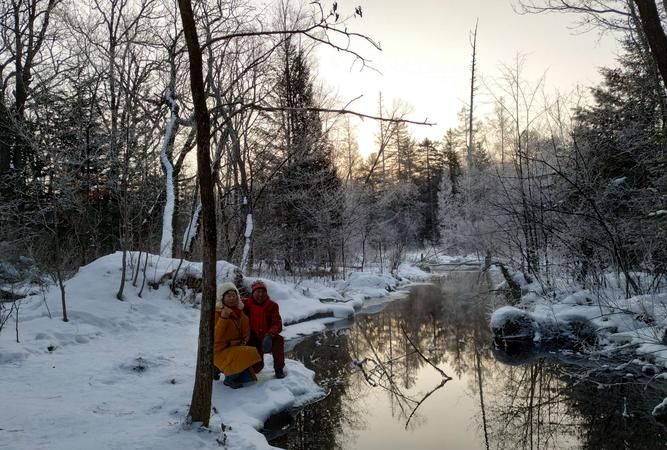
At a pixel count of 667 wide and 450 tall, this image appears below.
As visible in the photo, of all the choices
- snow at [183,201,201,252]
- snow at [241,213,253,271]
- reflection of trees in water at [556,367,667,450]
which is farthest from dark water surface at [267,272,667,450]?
snow at [241,213,253,271]

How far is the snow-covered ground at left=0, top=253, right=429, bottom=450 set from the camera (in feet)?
13.3

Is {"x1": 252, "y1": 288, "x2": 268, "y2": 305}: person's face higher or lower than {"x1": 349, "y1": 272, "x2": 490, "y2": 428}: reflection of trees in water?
higher

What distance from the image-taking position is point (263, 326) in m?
6.33

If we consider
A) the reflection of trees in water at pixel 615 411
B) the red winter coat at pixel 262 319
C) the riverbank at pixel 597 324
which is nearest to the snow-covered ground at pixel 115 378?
the red winter coat at pixel 262 319

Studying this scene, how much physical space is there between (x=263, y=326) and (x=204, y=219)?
273 cm

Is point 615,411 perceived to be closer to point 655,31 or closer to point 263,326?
point 655,31

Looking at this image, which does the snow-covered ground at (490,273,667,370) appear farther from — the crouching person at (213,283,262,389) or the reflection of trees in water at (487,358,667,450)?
the crouching person at (213,283,262,389)

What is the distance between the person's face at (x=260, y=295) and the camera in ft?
20.9

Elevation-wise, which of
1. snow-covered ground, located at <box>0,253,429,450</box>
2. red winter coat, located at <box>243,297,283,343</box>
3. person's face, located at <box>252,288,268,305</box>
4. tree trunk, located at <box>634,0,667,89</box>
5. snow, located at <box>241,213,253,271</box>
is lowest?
snow-covered ground, located at <box>0,253,429,450</box>

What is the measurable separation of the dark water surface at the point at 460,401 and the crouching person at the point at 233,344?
0.81 m

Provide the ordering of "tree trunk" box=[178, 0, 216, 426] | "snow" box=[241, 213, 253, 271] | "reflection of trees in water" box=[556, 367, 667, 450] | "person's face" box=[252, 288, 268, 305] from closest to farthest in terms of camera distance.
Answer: "tree trunk" box=[178, 0, 216, 426]
"reflection of trees in water" box=[556, 367, 667, 450]
"person's face" box=[252, 288, 268, 305]
"snow" box=[241, 213, 253, 271]

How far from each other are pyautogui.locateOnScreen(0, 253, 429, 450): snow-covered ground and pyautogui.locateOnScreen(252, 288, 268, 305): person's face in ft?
3.44

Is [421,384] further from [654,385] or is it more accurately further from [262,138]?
[262,138]

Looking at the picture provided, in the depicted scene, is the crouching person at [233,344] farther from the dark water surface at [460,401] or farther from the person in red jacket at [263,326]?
the dark water surface at [460,401]
